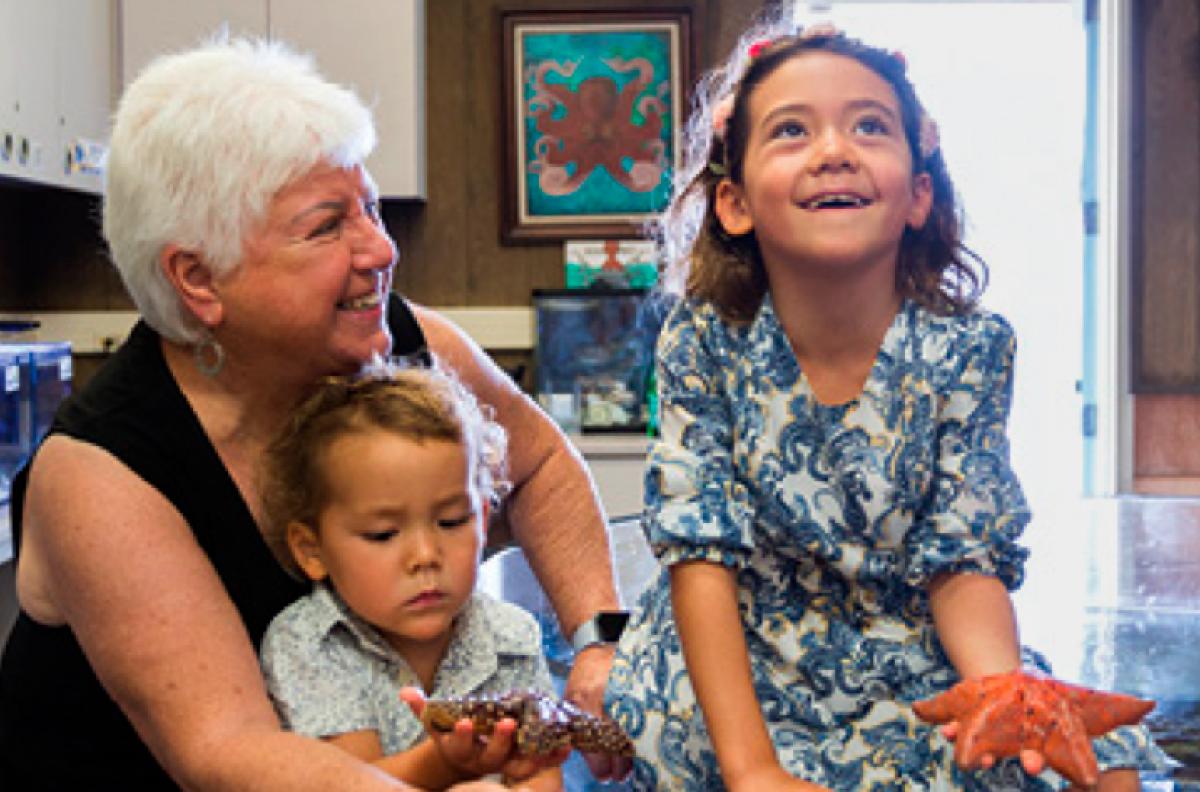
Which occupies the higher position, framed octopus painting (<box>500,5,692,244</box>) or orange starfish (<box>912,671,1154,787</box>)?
framed octopus painting (<box>500,5,692,244</box>)

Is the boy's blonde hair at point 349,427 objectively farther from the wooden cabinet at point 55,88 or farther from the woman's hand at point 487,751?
the wooden cabinet at point 55,88

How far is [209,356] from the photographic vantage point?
1654mm

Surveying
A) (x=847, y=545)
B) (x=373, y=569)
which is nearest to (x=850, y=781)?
(x=847, y=545)

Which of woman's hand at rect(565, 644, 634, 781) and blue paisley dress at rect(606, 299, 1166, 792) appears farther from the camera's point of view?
woman's hand at rect(565, 644, 634, 781)

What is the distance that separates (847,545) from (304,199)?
24.9 inches

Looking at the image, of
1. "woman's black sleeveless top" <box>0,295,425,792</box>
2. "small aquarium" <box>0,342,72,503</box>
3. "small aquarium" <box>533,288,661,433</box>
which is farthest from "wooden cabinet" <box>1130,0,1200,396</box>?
"woman's black sleeveless top" <box>0,295,425,792</box>

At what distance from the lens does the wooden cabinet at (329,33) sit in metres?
5.07

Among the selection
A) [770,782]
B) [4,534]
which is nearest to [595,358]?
[4,534]

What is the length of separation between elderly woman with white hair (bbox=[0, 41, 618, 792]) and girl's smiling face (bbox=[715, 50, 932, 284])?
0.40 metres

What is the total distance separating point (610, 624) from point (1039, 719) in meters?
0.78

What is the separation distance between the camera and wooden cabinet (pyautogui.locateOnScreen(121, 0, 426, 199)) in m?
5.07

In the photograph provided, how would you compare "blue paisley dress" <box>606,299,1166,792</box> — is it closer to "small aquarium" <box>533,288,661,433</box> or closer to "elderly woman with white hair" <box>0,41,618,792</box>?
"elderly woman with white hair" <box>0,41,618,792</box>

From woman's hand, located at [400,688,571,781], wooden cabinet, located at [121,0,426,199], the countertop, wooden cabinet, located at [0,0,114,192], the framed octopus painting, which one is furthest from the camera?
the framed octopus painting

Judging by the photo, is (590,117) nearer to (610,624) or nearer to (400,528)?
(610,624)
